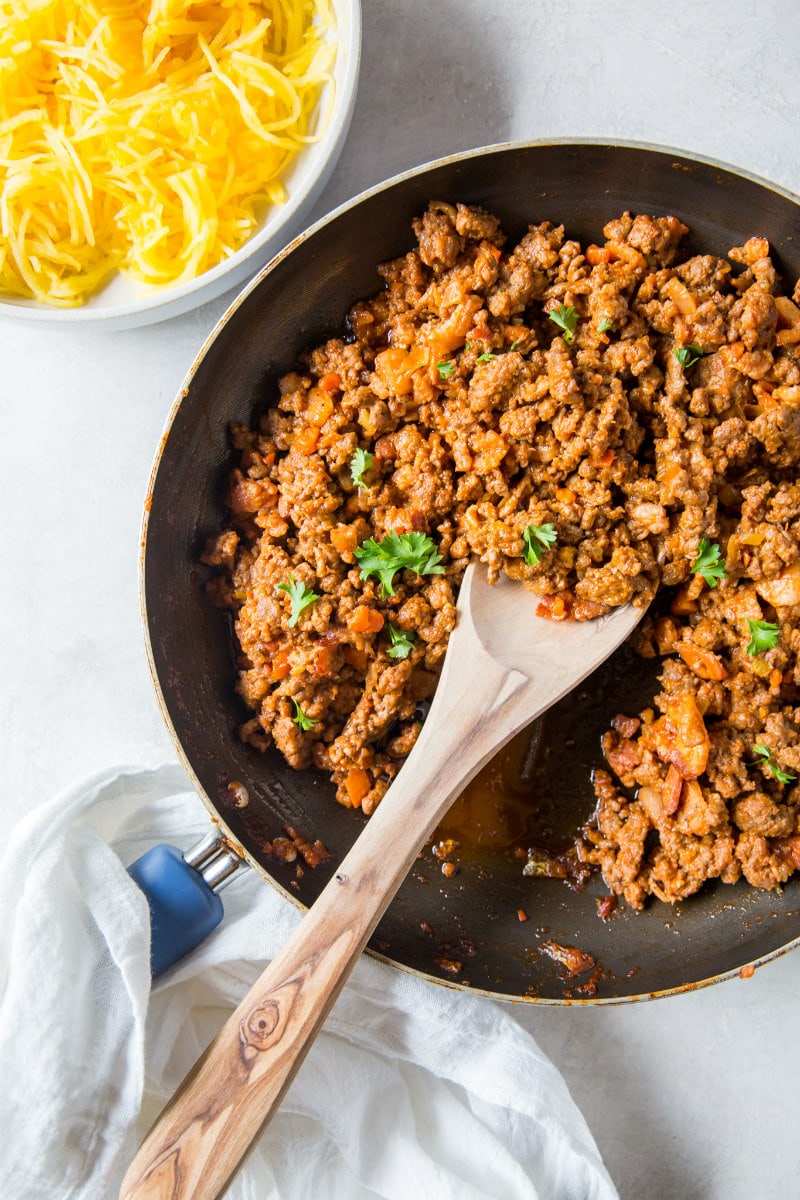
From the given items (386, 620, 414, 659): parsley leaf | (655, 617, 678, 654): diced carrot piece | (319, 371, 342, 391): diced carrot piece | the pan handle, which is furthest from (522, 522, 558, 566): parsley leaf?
the pan handle

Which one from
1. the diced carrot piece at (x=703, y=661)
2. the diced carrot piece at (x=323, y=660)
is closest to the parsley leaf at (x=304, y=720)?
the diced carrot piece at (x=323, y=660)

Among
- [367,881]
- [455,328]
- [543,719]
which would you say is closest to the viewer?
[367,881]

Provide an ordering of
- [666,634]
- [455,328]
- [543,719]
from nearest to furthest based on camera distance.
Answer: [455,328] → [666,634] → [543,719]

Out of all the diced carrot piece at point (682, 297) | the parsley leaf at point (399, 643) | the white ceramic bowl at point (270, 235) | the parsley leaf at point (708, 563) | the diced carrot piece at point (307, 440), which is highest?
the white ceramic bowl at point (270, 235)

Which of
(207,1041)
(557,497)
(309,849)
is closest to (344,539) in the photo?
(557,497)

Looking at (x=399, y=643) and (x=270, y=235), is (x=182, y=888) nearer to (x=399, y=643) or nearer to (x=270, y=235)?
(x=399, y=643)

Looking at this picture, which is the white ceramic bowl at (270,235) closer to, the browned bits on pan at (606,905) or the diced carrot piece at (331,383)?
the diced carrot piece at (331,383)

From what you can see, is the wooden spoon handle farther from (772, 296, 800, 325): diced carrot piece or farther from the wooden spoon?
(772, 296, 800, 325): diced carrot piece
